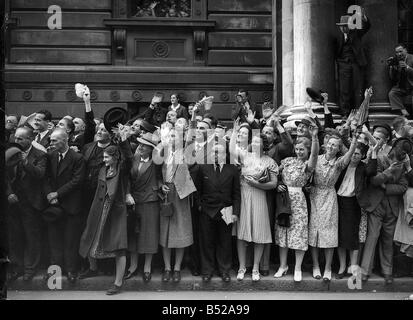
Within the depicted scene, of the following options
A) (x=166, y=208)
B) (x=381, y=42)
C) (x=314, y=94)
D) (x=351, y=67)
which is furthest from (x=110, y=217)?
(x=381, y=42)

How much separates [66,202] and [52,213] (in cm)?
21

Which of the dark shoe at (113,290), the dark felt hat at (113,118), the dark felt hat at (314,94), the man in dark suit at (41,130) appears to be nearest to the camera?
the dark shoe at (113,290)

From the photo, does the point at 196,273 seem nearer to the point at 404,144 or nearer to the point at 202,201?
the point at 202,201

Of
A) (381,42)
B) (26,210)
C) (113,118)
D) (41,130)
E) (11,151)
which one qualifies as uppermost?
(381,42)

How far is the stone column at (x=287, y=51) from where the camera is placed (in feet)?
43.2

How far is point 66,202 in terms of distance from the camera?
764 cm

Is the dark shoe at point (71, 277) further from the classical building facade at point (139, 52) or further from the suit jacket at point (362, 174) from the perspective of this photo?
the classical building facade at point (139, 52)

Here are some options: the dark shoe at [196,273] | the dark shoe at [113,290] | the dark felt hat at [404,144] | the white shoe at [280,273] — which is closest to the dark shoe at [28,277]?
the dark shoe at [113,290]

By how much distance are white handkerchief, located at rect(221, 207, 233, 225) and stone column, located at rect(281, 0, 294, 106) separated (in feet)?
18.4

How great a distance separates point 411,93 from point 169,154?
5169 millimetres

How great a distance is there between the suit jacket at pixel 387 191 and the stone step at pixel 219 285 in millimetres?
951

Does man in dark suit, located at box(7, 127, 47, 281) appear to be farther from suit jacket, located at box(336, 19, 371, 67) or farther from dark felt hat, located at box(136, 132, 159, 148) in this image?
suit jacket, located at box(336, 19, 371, 67)

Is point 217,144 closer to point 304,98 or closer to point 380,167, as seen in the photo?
point 380,167

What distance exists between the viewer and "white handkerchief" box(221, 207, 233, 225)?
7.72 m
